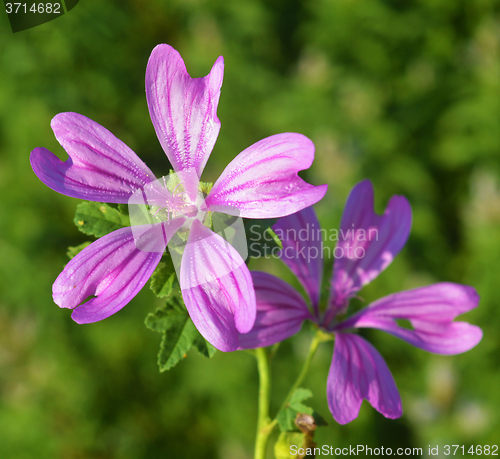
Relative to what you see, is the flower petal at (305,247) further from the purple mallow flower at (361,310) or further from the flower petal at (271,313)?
the flower petal at (271,313)

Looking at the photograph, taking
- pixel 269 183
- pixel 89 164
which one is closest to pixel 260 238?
pixel 269 183

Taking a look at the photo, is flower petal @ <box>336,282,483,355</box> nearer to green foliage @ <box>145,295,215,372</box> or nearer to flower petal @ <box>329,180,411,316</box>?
flower petal @ <box>329,180,411,316</box>

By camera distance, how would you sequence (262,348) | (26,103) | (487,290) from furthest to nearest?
(26,103)
(487,290)
(262,348)

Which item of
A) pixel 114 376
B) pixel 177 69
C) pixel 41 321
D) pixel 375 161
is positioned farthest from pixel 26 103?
pixel 177 69

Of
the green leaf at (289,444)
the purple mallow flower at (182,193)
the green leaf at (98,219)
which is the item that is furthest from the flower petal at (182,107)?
the green leaf at (289,444)

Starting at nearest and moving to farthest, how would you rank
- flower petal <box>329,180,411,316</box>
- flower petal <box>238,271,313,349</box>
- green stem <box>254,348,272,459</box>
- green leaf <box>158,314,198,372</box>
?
1. green leaf <box>158,314,198,372</box>
2. flower petal <box>238,271,313,349</box>
3. green stem <box>254,348,272,459</box>
4. flower petal <box>329,180,411,316</box>

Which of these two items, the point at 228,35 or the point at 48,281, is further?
the point at 228,35

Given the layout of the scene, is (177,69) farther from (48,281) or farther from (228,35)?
(228,35)

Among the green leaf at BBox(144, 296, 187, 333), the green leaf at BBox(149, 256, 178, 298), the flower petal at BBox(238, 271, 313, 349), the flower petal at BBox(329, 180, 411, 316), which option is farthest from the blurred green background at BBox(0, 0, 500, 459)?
the green leaf at BBox(149, 256, 178, 298)
